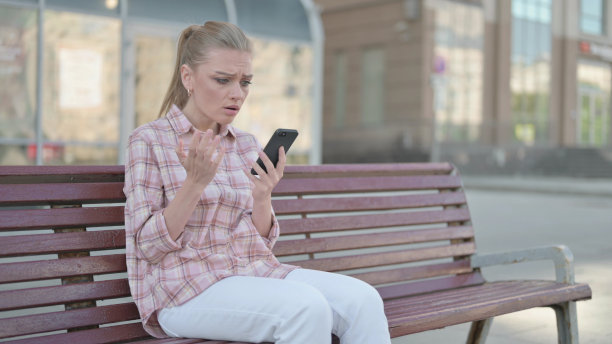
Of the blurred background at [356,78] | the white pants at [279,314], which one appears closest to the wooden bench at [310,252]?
the white pants at [279,314]

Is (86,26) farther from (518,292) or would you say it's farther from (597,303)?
(518,292)

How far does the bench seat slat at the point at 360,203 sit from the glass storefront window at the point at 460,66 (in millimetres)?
26672

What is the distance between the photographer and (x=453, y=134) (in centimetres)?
3084

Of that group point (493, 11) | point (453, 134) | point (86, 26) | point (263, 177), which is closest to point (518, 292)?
point (263, 177)

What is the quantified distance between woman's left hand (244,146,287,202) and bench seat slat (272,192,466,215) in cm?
57

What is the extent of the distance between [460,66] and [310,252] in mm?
29603

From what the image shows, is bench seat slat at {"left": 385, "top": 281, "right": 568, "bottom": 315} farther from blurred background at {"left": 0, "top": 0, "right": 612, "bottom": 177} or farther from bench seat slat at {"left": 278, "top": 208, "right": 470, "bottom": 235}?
blurred background at {"left": 0, "top": 0, "right": 612, "bottom": 177}

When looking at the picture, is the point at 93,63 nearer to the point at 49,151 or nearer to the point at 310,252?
the point at 49,151

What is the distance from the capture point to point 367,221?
375 centimetres

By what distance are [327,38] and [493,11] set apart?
6869 mm

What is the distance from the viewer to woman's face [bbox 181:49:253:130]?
274cm

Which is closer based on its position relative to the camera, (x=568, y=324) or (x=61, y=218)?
(x=61, y=218)

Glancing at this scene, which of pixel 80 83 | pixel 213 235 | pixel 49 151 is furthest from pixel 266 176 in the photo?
pixel 80 83

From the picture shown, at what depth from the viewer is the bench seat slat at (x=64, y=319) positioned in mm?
2584
